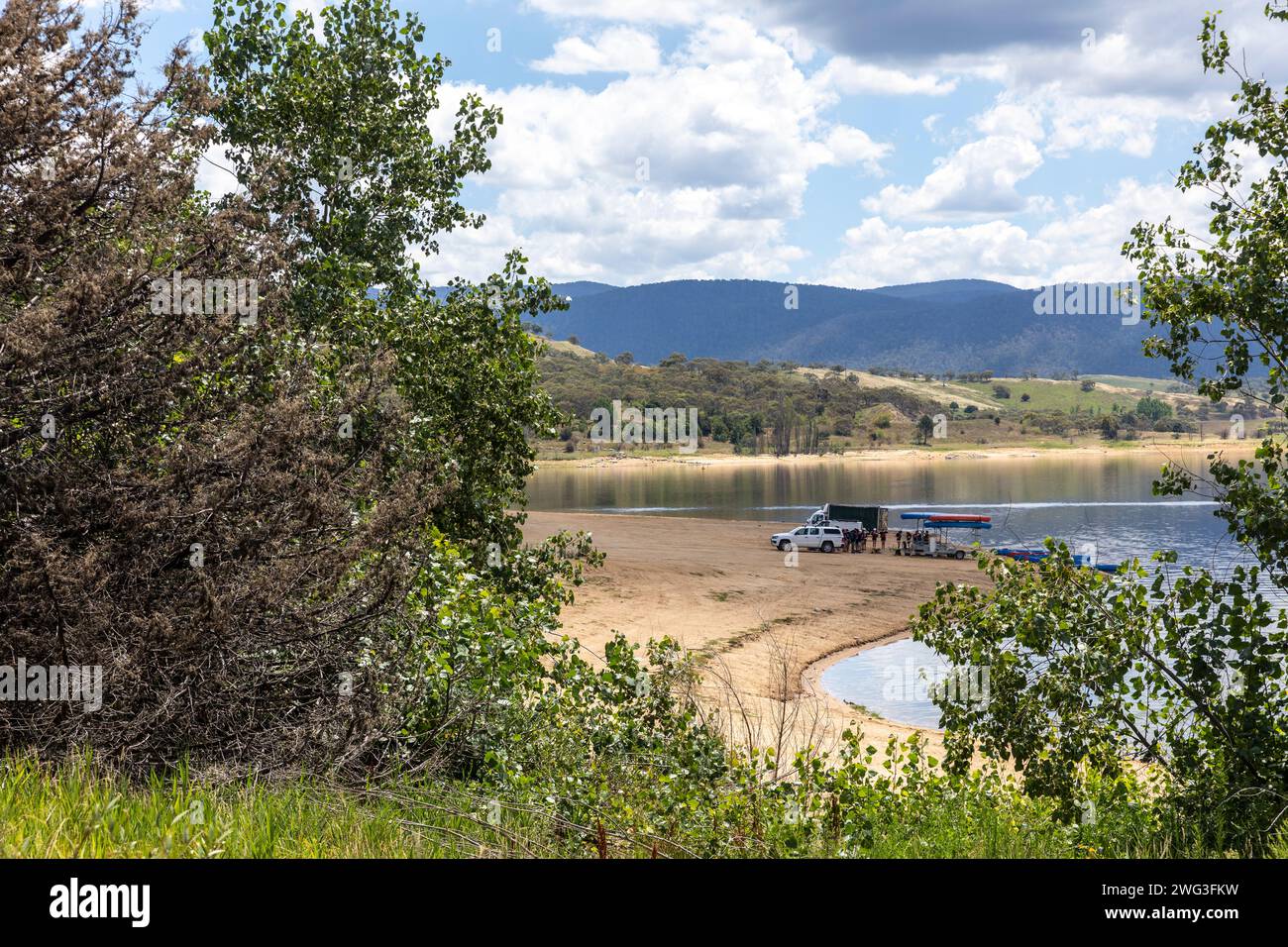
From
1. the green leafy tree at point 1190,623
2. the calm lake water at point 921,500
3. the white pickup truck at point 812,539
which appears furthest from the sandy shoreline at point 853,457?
the green leafy tree at point 1190,623

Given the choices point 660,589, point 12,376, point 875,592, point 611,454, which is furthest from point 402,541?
point 611,454

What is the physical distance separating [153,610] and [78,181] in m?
3.08

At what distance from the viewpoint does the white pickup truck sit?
62281 mm

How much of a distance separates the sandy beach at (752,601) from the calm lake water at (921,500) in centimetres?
194

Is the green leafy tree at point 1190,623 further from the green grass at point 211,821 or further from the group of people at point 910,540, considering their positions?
the group of people at point 910,540

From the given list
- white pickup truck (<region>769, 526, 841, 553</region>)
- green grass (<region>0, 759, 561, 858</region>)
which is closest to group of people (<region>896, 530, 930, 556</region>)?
white pickup truck (<region>769, 526, 841, 553</region>)

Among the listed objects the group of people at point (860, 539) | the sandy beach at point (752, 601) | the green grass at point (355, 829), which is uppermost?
the green grass at point (355, 829)

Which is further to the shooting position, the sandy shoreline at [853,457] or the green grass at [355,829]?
the sandy shoreline at [853,457]

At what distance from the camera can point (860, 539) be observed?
63.1 meters

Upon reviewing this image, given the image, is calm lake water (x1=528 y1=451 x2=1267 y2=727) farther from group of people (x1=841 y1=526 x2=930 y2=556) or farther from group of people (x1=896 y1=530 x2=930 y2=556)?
group of people (x1=841 y1=526 x2=930 y2=556)

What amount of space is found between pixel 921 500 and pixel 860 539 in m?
42.0

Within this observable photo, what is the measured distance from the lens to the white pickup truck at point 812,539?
204 ft
